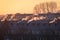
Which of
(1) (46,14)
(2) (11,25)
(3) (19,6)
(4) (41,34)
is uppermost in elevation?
(3) (19,6)

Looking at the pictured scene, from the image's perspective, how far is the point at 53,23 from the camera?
1773 mm

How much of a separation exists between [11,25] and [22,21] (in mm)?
159

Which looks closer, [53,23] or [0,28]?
[53,23]

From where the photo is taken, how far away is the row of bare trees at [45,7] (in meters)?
1.80

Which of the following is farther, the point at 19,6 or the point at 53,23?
the point at 19,6

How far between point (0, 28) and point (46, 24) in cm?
62

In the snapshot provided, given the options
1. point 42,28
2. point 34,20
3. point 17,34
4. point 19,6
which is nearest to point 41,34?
point 42,28

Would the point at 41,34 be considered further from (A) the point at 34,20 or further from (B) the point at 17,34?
(B) the point at 17,34

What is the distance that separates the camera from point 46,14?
1.80 metres

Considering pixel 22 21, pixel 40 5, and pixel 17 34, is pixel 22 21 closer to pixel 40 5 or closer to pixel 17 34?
pixel 17 34

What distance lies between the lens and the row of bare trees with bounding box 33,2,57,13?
1.80 m

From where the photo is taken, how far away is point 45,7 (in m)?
1.82

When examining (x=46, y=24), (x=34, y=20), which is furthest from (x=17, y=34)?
(x=46, y=24)

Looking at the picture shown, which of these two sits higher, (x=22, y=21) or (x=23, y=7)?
(x=23, y=7)
